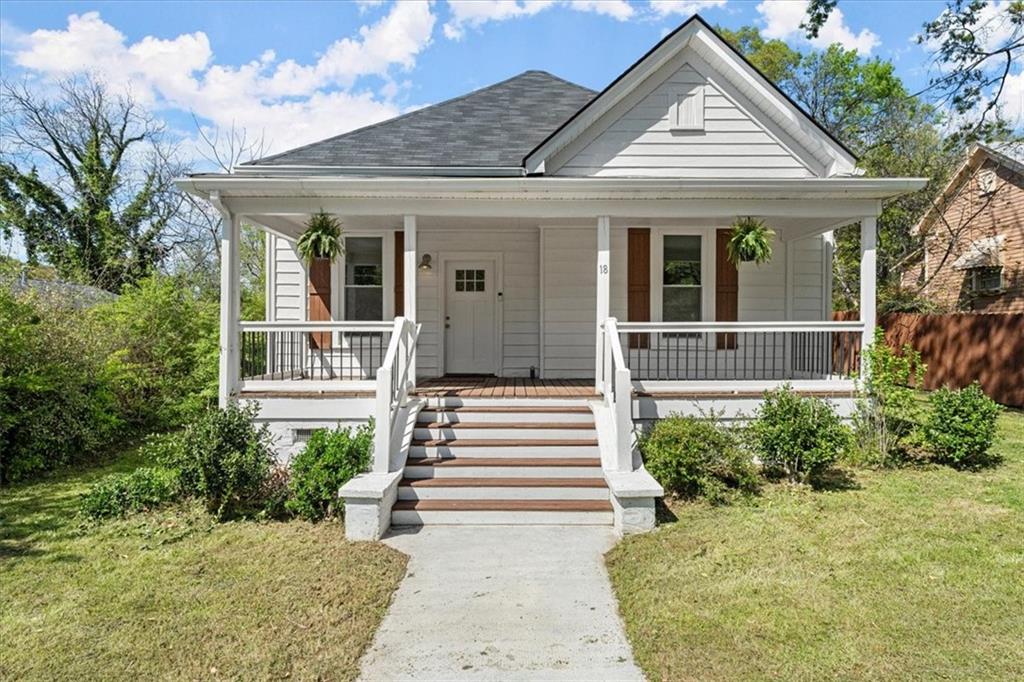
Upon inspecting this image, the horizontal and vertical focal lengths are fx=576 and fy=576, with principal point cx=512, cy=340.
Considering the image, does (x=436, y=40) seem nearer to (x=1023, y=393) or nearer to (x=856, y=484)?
(x=856, y=484)

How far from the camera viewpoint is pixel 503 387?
8.37 meters

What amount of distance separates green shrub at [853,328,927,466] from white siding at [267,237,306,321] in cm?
839

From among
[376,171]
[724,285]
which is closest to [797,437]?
[724,285]

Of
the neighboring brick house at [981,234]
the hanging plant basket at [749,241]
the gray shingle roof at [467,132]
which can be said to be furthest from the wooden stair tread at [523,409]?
the neighboring brick house at [981,234]

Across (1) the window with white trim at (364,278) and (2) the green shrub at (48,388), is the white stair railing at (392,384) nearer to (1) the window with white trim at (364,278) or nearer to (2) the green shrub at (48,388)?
(1) the window with white trim at (364,278)

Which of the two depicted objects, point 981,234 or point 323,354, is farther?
point 981,234

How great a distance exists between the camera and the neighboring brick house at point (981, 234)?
16.7 meters

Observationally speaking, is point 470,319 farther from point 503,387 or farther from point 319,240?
point 319,240

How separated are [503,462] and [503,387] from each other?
222 centimetres

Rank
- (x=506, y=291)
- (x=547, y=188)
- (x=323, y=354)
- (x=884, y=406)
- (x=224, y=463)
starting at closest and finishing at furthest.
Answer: (x=224, y=463), (x=884, y=406), (x=547, y=188), (x=323, y=354), (x=506, y=291)

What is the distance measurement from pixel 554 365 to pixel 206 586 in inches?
253

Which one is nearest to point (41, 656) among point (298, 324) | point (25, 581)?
point (25, 581)

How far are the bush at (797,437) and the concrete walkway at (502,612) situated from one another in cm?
225

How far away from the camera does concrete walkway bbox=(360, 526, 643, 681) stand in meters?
3.21
